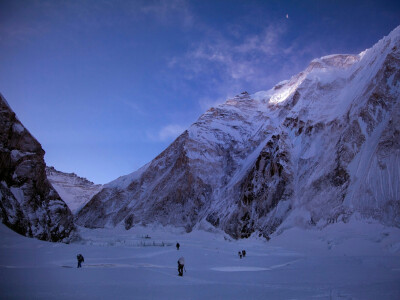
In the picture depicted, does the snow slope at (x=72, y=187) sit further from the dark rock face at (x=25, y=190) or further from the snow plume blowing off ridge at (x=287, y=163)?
the dark rock face at (x=25, y=190)

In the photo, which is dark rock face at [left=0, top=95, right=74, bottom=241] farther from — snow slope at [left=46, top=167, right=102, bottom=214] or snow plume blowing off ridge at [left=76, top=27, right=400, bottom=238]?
snow slope at [left=46, top=167, right=102, bottom=214]

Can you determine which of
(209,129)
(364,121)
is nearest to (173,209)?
(209,129)

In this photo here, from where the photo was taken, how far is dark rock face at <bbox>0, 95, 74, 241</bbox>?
30641 millimetres

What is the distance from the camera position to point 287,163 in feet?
147

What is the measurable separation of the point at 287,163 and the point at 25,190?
1401 inches

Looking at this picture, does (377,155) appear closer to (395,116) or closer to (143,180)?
(395,116)

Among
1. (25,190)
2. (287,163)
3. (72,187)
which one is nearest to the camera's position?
(25,190)

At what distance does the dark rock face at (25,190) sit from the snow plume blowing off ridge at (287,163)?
1009 inches

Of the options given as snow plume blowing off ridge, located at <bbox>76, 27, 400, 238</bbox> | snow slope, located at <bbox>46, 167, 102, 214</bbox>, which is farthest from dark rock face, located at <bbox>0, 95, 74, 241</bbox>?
snow slope, located at <bbox>46, 167, 102, 214</bbox>

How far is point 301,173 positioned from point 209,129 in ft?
132

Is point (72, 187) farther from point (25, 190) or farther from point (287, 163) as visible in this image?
point (287, 163)

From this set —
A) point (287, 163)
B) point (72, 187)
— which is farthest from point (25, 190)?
point (72, 187)

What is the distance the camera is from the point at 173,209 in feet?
207

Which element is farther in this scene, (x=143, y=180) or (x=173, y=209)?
(x=143, y=180)
